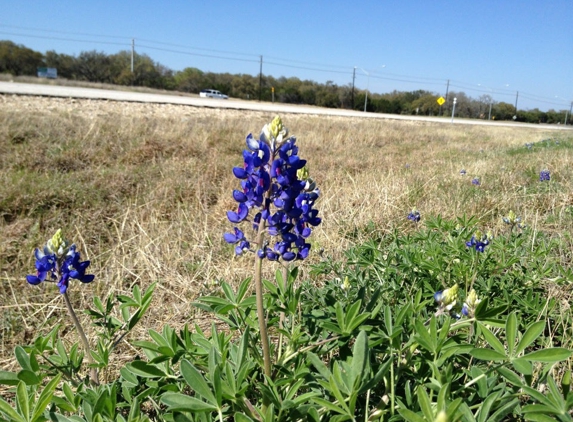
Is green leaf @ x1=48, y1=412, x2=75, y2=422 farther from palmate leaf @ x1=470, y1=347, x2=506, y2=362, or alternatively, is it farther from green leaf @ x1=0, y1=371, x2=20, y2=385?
palmate leaf @ x1=470, y1=347, x2=506, y2=362

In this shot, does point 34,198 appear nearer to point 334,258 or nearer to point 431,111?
point 334,258

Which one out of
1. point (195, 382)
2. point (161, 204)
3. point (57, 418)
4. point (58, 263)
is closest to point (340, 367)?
point (195, 382)

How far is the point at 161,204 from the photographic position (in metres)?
4.18

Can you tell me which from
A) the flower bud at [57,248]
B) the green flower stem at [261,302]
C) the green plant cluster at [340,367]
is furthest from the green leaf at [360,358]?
the flower bud at [57,248]

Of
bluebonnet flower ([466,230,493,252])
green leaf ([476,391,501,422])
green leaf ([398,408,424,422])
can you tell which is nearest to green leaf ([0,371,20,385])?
green leaf ([398,408,424,422])

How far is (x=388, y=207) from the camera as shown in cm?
362

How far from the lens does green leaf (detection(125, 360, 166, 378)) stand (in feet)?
4.16

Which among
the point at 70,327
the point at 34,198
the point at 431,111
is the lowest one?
the point at 70,327

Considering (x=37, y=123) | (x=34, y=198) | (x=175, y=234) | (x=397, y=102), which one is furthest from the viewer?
(x=397, y=102)

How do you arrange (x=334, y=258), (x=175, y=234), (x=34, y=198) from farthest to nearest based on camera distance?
(x=34, y=198)
(x=175, y=234)
(x=334, y=258)

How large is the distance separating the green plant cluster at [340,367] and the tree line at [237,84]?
48.1 metres

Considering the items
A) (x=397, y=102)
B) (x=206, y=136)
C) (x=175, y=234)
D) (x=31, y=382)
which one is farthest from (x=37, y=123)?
(x=397, y=102)

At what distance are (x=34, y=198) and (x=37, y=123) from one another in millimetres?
3903

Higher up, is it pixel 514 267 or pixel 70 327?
pixel 514 267
